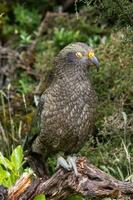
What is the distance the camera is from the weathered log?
5430 millimetres

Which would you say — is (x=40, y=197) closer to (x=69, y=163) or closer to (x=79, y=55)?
(x=69, y=163)

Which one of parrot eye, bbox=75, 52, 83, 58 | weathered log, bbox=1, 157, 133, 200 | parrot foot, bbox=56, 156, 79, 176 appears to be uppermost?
parrot eye, bbox=75, 52, 83, 58

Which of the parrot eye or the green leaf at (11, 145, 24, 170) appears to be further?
the green leaf at (11, 145, 24, 170)

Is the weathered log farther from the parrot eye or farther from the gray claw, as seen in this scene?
the parrot eye

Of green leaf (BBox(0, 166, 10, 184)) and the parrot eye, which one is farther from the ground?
the parrot eye

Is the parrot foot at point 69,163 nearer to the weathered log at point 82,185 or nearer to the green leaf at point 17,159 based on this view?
the weathered log at point 82,185

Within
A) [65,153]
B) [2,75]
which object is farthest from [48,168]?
[2,75]

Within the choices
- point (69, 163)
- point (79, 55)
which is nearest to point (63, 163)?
point (69, 163)

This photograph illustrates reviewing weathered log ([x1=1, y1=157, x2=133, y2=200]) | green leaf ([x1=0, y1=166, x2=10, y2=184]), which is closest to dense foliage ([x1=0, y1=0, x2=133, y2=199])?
green leaf ([x1=0, y1=166, x2=10, y2=184])

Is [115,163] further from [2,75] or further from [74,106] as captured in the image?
[2,75]

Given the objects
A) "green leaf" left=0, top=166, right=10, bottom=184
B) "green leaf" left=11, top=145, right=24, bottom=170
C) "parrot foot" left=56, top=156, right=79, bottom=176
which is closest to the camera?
"parrot foot" left=56, top=156, right=79, bottom=176

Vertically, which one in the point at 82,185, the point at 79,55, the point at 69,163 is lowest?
the point at 82,185

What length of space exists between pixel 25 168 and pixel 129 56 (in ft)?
5.81

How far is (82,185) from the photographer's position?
17.9 feet
